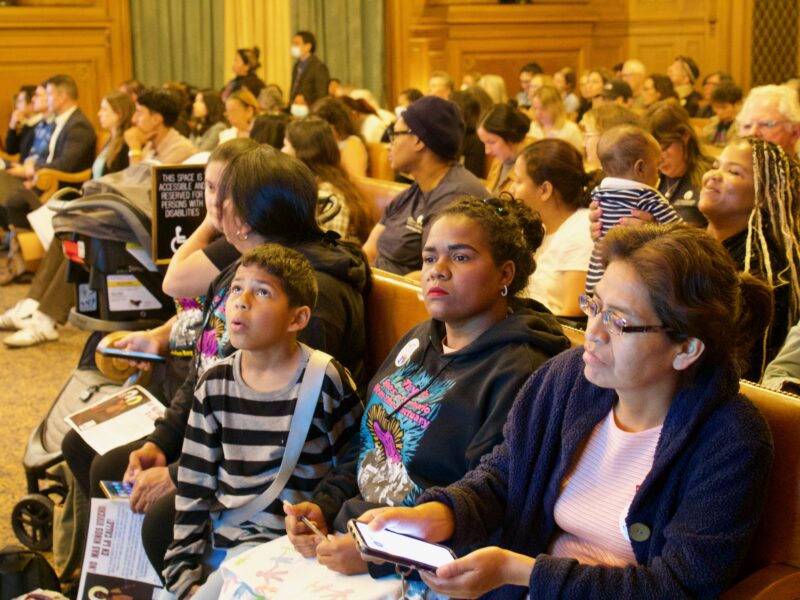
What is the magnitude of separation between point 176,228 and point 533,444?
210cm

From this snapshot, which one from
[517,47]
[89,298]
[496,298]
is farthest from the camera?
[517,47]

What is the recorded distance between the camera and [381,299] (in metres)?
2.84

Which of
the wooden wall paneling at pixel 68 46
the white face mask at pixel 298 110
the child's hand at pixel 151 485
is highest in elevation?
the wooden wall paneling at pixel 68 46

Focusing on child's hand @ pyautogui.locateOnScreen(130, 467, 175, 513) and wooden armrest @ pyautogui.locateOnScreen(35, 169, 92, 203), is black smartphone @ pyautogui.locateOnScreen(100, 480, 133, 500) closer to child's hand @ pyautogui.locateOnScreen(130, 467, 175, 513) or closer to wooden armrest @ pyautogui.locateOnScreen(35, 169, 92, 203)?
child's hand @ pyautogui.locateOnScreen(130, 467, 175, 513)

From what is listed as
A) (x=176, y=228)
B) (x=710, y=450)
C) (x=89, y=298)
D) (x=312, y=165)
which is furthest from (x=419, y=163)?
(x=710, y=450)

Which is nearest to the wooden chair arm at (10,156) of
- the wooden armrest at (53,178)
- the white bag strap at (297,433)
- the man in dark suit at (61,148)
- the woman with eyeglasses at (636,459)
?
the man in dark suit at (61,148)

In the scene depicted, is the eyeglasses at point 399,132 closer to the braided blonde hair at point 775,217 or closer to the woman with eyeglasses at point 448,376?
the braided blonde hair at point 775,217

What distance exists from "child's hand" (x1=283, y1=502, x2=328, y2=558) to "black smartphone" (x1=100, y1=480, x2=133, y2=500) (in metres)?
0.79

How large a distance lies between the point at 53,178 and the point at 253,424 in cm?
580

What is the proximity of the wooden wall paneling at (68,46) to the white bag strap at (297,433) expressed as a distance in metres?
9.50

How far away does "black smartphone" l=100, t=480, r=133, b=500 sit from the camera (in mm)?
2775

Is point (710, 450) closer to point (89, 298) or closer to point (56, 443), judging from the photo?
point (56, 443)

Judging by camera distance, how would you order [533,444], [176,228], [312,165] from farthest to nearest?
[312,165]
[176,228]
[533,444]

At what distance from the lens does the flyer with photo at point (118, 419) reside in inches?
118
